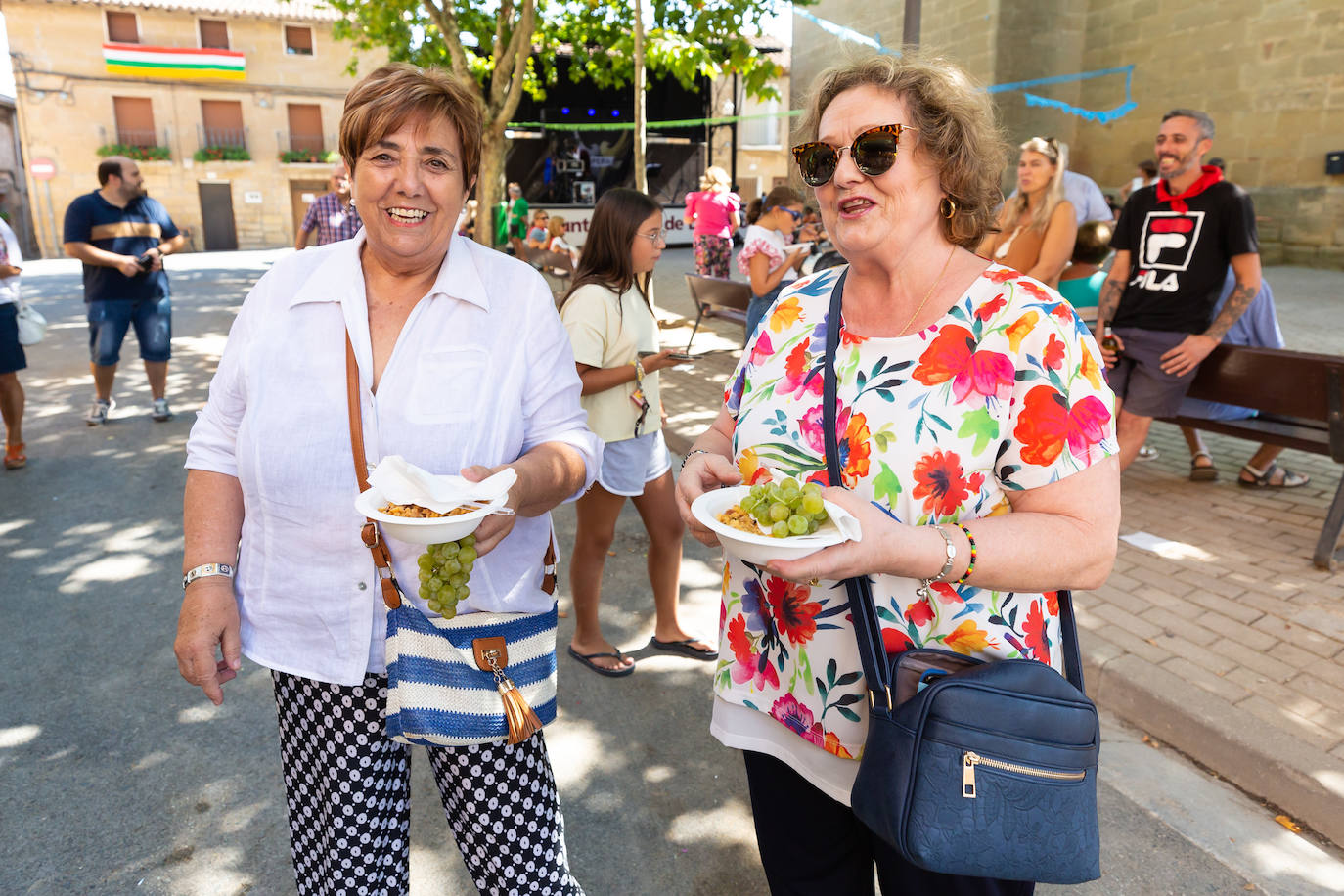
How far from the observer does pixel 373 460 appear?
1721 mm

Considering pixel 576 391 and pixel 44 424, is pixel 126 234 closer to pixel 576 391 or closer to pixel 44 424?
pixel 44 424

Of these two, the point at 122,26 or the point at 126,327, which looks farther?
the point at 122,26

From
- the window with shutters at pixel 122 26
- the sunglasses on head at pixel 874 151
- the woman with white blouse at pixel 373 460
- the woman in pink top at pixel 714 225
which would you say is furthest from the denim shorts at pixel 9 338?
the window with shutters at pixel 122 26

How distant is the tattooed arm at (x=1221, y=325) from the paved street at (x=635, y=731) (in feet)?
3.09

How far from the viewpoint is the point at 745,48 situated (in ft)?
36.7

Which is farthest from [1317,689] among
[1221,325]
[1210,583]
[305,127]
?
[305,127]

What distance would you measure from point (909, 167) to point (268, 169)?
42.8m

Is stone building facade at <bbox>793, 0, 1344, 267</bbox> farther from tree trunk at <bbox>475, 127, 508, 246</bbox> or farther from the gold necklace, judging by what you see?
the gold necklace

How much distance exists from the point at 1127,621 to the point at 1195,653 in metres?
0.35

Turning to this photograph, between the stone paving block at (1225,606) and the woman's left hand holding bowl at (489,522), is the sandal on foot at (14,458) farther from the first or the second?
the stone paving block at (1225,606)

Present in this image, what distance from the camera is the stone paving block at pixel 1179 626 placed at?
3.74 metres

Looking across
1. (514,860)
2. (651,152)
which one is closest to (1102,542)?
(514,860)

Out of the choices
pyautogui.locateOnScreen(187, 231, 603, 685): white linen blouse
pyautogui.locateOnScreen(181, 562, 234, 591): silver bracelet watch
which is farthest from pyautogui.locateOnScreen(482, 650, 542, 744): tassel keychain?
pyautogui.locateOnScreen(181, 562, 234, 591): silver bracelet watch

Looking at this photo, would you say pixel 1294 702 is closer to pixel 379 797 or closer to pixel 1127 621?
pixel 1127 621
